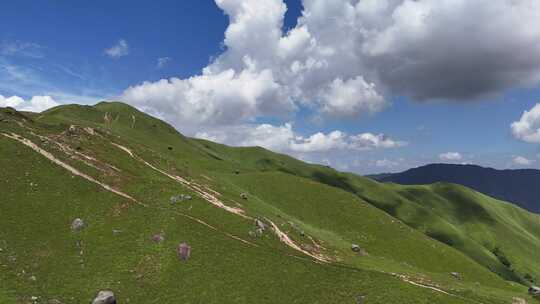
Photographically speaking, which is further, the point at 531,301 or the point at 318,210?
the point at 318,210

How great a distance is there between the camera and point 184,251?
5259 centimetres

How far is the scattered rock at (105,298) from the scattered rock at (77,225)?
48.1 feet

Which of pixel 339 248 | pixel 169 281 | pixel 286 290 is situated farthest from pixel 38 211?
pixel 339 248

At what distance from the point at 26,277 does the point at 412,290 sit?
160 feet

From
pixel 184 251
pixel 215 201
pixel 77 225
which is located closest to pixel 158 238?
pixel 184 251

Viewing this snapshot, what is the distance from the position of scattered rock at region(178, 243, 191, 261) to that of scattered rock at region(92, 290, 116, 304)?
10.8 m

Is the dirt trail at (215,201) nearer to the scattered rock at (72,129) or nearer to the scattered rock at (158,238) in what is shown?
the scattered rock at (72,129)

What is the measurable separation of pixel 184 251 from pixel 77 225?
16.8m

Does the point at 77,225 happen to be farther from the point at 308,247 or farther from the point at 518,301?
the point at 518,301

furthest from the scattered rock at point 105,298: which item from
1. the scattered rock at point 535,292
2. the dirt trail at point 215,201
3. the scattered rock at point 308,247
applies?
the scattered rock at point 535,292

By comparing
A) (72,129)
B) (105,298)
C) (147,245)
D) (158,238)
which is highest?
(72,129)

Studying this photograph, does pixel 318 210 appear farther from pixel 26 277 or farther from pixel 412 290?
pixel 26 277

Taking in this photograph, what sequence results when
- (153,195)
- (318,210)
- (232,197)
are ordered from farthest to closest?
1. (318,210)
2. (232,197)
3. (153,195)

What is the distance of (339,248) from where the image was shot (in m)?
73.8
